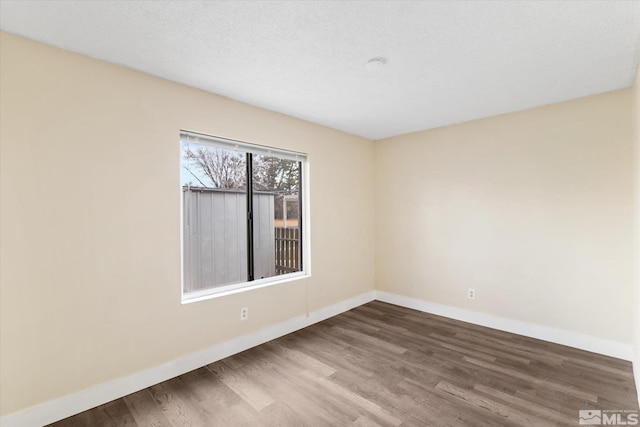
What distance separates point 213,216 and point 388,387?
215 cm

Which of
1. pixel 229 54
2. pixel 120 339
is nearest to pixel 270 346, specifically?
pixel 120 339

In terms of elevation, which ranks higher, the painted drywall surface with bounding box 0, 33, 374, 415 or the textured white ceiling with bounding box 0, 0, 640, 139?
the textured white ceiling with bounding box 0, 0, 640, 139

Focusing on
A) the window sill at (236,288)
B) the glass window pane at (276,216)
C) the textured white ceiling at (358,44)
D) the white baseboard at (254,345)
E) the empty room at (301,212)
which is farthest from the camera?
the glass window pane at (276,216)

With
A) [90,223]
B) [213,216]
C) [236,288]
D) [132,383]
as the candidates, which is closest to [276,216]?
[213,216]

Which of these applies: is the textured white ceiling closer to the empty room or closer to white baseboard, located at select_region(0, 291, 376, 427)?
the empty room

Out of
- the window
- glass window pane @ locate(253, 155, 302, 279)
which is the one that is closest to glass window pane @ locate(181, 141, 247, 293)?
the window

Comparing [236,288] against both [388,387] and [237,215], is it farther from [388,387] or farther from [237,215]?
[388,387]

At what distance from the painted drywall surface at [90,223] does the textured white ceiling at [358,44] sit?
213 mm

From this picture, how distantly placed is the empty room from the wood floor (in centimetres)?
2

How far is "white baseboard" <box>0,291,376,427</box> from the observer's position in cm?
182

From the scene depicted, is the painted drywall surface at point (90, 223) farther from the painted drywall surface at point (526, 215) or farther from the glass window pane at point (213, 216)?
the painted drywall surface at point (526, 215)

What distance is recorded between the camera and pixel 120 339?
2150 mm

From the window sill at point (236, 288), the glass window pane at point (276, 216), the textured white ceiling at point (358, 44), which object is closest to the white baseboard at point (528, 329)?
the window sill at point (236, 288)

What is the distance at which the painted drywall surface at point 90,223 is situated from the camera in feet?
5.86
